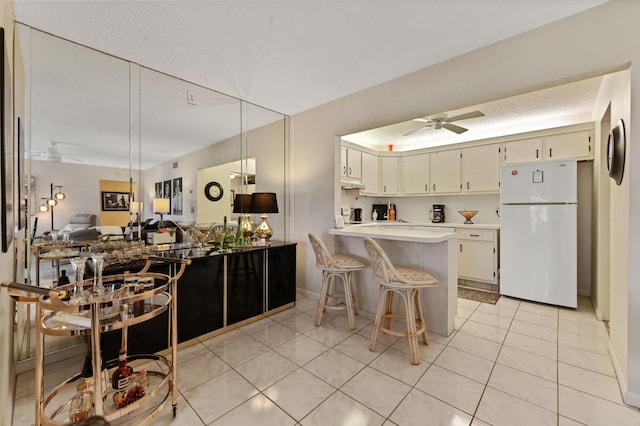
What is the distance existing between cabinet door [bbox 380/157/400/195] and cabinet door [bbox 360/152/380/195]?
0.44ft

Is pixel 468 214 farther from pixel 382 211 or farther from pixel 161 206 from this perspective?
pixel 161 206

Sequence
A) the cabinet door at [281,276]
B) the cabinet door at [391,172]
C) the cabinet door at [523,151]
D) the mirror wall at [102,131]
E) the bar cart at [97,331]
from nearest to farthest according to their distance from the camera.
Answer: the bar cart at [97,331], the mirror wall at [102,131], the cabinet door at [281,276], the cabinet door at [523,151], the cabinet door at [391,172]

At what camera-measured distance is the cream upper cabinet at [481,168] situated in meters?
4.06

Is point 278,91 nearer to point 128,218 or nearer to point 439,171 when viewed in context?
point 128,218

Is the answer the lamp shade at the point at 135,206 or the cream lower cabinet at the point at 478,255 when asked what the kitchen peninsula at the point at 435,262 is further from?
the lamp shade at the point at 135,206

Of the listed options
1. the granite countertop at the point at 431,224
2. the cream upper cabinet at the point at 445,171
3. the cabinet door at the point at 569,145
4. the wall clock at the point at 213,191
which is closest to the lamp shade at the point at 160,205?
the wall clock at the point at 213,191

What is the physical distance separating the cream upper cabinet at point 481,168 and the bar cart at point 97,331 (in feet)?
14.2

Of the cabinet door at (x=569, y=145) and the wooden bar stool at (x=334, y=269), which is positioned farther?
the cabinet door at (x=569, y=145)

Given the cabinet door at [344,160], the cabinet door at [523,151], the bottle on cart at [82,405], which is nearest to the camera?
the bottle on cart at [82,405]

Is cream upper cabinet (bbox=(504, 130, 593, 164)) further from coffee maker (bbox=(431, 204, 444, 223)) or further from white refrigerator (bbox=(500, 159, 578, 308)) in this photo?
coffee maker (bbox=(431, 204, 444, 223))

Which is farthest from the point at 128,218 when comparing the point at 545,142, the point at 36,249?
the point at 545,142

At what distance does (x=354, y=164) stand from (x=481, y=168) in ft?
6.55

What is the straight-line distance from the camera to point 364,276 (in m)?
3.01

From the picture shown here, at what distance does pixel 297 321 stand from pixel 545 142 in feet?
13.4
